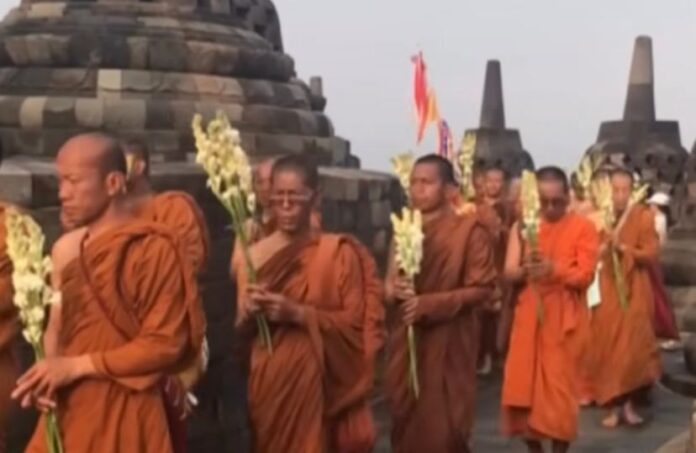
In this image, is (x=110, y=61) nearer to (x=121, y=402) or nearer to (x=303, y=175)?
(x=303, y=175)

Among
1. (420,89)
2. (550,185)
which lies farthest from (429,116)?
(550,185)

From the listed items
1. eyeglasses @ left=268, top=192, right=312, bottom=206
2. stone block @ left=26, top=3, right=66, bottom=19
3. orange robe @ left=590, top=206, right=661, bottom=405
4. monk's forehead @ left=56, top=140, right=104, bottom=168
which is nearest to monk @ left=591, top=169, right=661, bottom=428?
orange robe @ left=590, top=206, right=661, bottom=405

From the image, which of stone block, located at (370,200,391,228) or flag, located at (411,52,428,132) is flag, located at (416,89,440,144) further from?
stone block, located at (370,200,391,228)

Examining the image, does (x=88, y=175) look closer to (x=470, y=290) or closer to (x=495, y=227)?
(x=470, y=290)

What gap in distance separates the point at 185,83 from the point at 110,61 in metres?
0.51

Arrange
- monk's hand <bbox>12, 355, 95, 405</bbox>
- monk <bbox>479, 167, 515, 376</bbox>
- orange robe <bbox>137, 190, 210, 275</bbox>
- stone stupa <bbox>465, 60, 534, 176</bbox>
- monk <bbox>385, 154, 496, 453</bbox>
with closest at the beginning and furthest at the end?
monk's hand <bbox>12, 355, 95, 405</bbox> → orange robe <bbox>137, 190, 210, 275</bbox> → monk <bbox>385, 154, 496, 453</bbox> → monk <bbox>479, 167, 515, 376</bbox> → stone stupa <bbox>465, 60, 534, 176</bbox>

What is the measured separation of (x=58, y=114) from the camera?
1040cm

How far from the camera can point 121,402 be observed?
4.86 metres

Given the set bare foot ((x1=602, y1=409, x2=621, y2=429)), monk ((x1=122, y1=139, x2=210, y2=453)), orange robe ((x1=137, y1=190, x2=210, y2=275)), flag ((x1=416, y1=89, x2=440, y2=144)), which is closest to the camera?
monk ((x1=122, y1=139, x2=210, y2=453))

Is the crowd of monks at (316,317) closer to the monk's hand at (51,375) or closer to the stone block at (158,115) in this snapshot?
the monk's hand at (51,375)

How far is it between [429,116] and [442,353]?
15.7 m

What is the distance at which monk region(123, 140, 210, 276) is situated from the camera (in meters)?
6.37

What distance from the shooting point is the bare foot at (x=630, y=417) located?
10.4m

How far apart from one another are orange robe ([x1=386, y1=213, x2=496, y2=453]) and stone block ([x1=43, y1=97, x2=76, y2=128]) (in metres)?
Answer: 3.64
